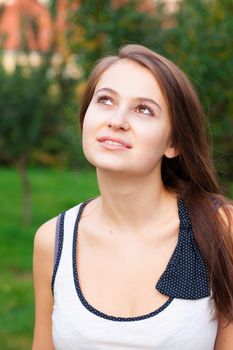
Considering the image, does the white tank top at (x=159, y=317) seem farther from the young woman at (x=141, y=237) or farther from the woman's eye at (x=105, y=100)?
the woman's eye at (x=105, y=100)

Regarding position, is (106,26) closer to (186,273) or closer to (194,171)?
(194,171)

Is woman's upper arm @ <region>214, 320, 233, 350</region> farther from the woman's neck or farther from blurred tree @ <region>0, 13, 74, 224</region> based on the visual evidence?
blurred tree @ <region>0, 13, 74, 224</region>

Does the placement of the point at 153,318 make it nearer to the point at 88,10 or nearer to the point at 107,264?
the point at 107,264

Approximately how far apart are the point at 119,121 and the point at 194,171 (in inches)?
15.6

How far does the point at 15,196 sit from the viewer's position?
41.7ft

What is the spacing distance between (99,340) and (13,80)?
7943mm

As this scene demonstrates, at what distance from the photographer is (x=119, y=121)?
6.43 ft

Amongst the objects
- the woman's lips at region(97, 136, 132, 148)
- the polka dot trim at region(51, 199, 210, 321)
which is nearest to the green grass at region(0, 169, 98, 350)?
the polka dot trim at region(51, 199, 210, 321)

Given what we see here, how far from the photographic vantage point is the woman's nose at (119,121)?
196cm

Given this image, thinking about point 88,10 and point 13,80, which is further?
point 13,80

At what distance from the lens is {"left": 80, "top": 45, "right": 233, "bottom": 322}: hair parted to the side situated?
2021mm

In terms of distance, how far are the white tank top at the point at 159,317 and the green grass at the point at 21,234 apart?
3079mm

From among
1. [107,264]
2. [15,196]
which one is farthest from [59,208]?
[107,264]

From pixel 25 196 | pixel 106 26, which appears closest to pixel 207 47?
pixel 106 26
